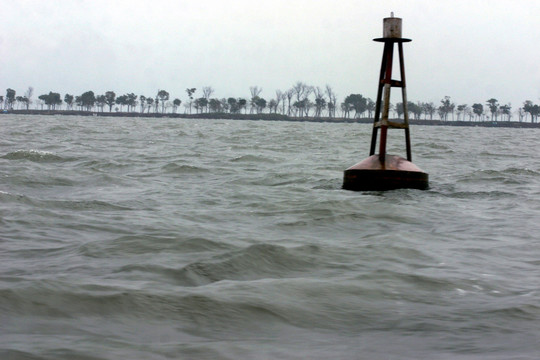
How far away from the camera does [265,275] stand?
5199 millimetres

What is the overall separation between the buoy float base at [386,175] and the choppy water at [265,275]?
0.34 metres

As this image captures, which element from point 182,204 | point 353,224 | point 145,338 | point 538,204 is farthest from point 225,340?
point 538,204

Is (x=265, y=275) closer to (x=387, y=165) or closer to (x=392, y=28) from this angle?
(x=387, y=165)

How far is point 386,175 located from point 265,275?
5.90m

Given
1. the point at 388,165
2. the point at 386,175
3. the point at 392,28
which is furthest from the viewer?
the point at 392,28

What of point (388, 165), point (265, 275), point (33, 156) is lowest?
point (265, 275)

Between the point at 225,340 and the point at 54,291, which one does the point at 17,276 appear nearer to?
the point at 54,291

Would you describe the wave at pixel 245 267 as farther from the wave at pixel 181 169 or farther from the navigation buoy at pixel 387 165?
the wave at pixel 181 169

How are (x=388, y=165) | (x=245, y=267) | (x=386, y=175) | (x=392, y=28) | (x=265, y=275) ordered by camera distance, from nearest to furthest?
(x=265, y=275)
(x=245, y=267)
(x=386, y=175)
(x=388, y=165)
(x=392, y=28)

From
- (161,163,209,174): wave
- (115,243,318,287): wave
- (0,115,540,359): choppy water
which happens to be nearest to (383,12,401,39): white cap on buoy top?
(0,115,540,359): choppy water

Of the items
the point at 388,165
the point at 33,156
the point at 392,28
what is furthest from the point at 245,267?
the point at 33,156

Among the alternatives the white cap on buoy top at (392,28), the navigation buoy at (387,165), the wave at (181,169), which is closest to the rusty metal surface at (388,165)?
the navigation buoy at (387,165)

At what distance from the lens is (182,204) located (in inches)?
360

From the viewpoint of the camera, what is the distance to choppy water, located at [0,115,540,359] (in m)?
3.60
